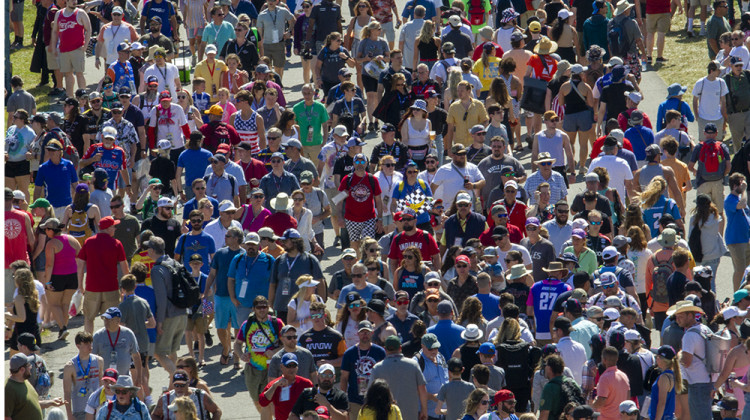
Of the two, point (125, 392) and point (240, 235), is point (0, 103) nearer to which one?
point (240, 235)

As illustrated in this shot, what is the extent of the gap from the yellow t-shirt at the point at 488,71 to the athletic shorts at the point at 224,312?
758 cm

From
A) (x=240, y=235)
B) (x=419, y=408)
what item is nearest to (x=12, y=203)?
(x=240, y=235)

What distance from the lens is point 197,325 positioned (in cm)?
1647

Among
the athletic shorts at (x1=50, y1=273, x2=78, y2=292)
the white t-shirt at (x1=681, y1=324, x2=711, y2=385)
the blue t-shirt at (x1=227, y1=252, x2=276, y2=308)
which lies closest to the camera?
the white t-shirt at (x1=681, y1=324, x2=711, y2=385)

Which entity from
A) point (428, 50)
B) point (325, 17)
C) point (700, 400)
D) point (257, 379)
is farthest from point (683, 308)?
point (325, 17)

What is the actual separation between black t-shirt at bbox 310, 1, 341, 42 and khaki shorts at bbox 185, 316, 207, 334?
30.8ft

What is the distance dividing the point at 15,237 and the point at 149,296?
251cm

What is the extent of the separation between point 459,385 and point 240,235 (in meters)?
4.13

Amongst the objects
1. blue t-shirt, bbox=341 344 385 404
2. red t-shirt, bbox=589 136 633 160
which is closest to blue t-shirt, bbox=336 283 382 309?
blue t-shirt, bbox=341 344 385 404

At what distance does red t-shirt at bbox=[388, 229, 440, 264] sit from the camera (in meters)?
16.6

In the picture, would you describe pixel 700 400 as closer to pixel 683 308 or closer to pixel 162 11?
pixel 683 308

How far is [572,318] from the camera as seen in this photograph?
14375 mm

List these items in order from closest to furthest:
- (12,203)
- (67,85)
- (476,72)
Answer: (12,203)
(476,72)
(67,85)

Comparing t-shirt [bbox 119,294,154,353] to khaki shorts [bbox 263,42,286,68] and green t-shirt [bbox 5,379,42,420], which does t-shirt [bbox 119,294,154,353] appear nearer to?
green t-shirt [bbox 5,379,42,420]
